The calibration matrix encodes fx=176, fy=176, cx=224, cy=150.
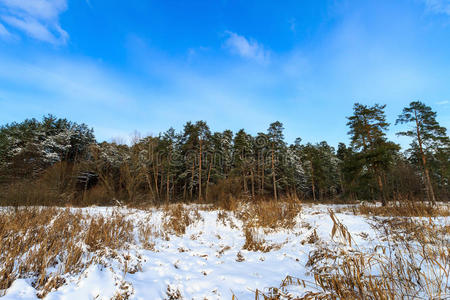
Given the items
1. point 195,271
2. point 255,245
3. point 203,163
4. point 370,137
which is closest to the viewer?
point 195,271

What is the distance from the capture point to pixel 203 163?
2584 cm

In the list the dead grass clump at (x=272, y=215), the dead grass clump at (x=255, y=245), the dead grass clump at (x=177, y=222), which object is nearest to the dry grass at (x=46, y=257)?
the dead grass clump at (x=177, y=222)

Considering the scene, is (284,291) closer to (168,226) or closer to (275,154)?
(168,226)

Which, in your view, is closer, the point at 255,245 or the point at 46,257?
the point at 46,257

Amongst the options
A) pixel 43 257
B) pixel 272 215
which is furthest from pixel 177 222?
pixel 43 257

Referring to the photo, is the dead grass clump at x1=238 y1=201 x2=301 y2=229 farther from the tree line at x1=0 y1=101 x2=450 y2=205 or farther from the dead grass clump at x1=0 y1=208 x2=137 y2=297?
the dead grass clump at x1=0 y1=208 x2=137 y2=297

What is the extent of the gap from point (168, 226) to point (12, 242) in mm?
4175

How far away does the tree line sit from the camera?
46.5ft

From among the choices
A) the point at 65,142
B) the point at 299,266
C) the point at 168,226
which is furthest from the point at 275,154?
the point at 65,142

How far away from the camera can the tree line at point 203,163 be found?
14188mm

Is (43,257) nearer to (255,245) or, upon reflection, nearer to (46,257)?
(46,257)

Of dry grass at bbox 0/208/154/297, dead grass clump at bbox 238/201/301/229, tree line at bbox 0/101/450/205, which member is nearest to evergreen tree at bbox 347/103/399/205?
tree line at bbox 0/101/450/205

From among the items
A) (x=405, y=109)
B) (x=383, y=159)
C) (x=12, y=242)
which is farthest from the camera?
(x=405, y=109)

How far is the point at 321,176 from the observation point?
3177 centimetres
